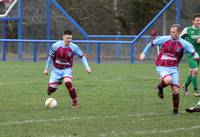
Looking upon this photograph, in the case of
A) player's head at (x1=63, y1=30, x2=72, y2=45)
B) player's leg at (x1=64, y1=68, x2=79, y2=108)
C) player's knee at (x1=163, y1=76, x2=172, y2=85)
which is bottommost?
player's leg at (x1=64, y1=68, x2=79, y2=108)

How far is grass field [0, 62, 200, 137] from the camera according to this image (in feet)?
29.0

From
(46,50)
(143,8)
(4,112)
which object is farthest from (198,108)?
(143,8)

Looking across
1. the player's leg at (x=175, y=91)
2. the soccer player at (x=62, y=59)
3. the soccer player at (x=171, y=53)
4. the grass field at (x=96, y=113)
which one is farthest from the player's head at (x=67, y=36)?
the player's leg at (x=175, y=91)

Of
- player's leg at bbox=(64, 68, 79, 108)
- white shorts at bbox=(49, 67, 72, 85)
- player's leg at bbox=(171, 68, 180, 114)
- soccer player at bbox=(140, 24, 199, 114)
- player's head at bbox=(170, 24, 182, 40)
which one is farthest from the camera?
white shorts at bbox=(49, 67, 72, 85)

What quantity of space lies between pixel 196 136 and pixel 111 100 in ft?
15.4

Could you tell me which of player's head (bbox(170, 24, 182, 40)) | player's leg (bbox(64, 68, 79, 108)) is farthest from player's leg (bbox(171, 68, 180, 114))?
player's leg (bbox(64, 68, 79, 108))

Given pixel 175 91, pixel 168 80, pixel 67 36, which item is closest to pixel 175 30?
pixel 168 80

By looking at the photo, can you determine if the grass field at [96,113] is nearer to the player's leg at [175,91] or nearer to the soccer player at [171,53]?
the player's leg at [175,91]

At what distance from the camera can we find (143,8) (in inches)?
1827

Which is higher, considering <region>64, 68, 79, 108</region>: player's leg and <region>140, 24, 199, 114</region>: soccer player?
<region>140, 24, 199, 114</region>: soccer player

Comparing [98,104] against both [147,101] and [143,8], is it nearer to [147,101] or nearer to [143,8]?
[147,101]

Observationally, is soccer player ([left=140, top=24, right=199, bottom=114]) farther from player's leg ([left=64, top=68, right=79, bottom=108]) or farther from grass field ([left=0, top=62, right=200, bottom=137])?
player's leg ([left=64, top=68, right=79, bottom=108])

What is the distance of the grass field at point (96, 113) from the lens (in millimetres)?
8828

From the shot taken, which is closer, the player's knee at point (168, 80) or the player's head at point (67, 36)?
the player's knee at point (168, 80)
